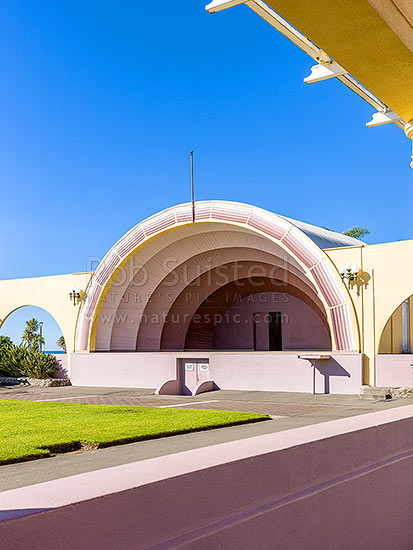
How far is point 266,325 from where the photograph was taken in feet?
89.6

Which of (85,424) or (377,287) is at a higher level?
(377,287)

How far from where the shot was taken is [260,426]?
8.43 m

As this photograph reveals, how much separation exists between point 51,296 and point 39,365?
2.81m

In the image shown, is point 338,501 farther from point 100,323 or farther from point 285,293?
point 285,293

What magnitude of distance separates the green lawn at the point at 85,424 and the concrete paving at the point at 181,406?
31 centimetres

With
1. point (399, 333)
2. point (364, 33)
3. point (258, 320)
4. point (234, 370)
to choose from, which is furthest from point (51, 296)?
point (364, 33)

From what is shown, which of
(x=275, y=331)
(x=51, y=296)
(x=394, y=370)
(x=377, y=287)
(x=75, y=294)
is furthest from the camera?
(x=275, y=331)

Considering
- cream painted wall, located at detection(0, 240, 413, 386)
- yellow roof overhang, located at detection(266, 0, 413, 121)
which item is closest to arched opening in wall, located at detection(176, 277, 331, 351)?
cream painted wall, located at detection(0, 240, 413, 386)

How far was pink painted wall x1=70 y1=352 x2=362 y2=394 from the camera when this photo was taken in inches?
603

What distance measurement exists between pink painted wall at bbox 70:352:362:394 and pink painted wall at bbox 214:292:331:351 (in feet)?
30.0

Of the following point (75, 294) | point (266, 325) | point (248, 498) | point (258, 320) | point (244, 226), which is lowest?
point (248, 498)

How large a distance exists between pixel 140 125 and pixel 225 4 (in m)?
31.6

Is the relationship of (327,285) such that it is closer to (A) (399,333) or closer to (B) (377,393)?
(A) (399,333)

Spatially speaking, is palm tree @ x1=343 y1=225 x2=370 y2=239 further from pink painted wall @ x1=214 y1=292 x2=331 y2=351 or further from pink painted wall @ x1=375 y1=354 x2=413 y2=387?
pink painted wall @ x1=375 y1=354 x2=413 y2=387
